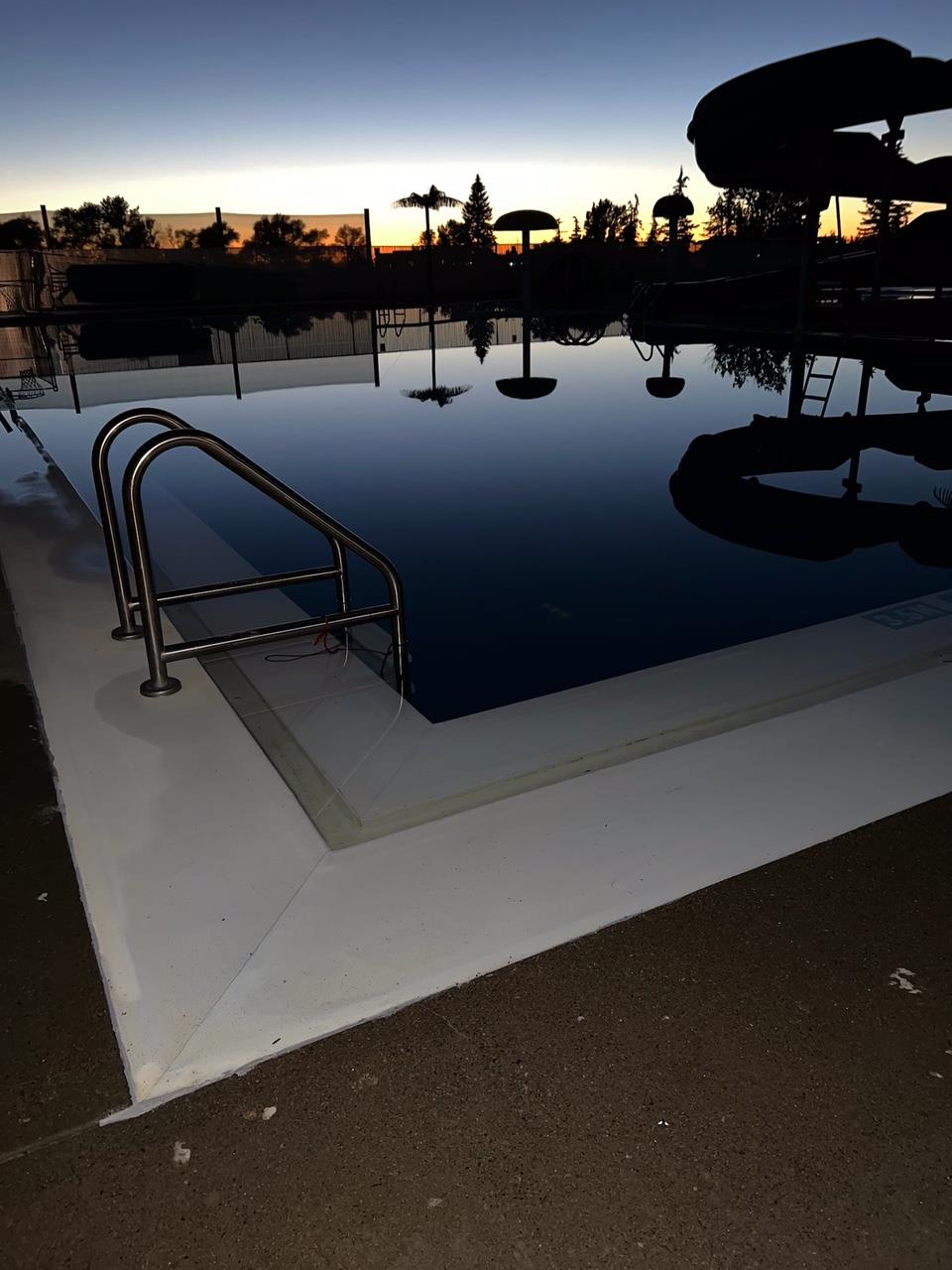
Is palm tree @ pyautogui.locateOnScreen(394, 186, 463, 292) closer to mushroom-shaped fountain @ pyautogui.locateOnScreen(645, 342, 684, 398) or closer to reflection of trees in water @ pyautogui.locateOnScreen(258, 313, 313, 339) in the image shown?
reflection of trees in water @ pyautogui.locateOnScreen(258, 313, 313, 339)

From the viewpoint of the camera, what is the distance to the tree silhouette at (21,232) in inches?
1213

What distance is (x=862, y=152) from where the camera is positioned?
10633 mm

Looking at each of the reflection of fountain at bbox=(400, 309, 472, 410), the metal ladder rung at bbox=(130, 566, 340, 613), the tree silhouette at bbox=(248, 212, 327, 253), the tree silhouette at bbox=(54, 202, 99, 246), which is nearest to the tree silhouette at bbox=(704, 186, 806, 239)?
the tree silhouette at bbox=(248, 212, 327, 253)

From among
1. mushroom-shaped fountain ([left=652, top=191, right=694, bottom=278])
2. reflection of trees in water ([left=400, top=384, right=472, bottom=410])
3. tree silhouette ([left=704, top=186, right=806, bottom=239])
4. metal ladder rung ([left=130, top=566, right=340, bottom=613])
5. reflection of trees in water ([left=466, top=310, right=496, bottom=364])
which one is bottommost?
metal ladder rung ([left=130, top=566, right=340, bottom=613])

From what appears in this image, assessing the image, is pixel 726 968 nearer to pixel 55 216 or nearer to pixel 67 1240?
pixel 67 1240

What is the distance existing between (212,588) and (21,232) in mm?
35225

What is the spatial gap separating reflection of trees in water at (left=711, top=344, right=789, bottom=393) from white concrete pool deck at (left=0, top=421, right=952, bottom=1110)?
9096mm

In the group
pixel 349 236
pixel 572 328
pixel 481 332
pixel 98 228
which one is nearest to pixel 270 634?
pixel 481 332

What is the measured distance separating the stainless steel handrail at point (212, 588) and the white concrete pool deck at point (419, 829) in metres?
0.19

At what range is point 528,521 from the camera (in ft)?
19.0

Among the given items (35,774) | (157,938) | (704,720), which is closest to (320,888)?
(157,938)

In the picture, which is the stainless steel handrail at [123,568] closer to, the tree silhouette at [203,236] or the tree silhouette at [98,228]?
the tree silhouette at [98,228]

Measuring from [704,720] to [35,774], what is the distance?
7.00 ft

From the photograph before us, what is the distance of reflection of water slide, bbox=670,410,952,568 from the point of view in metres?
5.43
